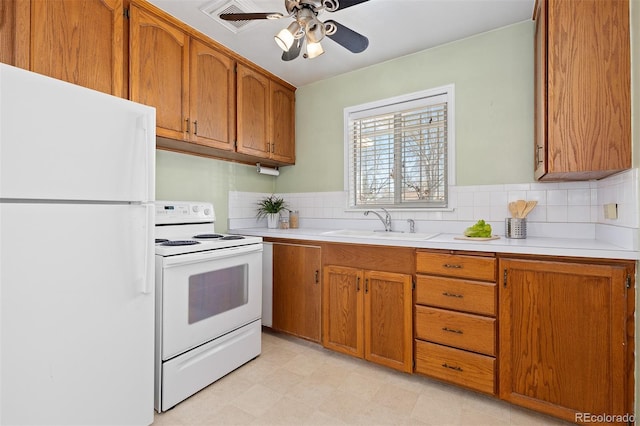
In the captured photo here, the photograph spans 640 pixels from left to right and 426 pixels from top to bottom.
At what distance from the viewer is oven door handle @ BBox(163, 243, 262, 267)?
1.71 m

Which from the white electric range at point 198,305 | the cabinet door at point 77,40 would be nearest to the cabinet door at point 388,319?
the white electric range at point 198,305

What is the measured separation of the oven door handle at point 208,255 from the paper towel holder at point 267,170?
1.04 meters

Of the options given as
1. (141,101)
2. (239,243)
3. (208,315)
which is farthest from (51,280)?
(141,101)

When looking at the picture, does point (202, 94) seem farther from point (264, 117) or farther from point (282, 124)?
point (282, 124)

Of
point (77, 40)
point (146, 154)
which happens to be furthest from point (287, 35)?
point (77, 40)

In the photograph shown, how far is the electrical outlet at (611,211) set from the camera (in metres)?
1.65

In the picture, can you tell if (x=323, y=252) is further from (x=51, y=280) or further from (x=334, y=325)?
(x=51, y=280)

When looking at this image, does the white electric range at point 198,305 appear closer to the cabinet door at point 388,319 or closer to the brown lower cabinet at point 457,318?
the cabinet door at point 388,319

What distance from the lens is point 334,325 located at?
7.55 feet

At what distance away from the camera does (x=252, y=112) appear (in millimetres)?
2742

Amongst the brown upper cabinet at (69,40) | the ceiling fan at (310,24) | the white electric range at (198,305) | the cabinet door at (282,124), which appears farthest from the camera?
the cabinet door at (282,124)

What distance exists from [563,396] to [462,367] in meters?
0.47

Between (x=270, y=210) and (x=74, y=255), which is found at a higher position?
(x=270, y=210)

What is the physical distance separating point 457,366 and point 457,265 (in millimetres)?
592
